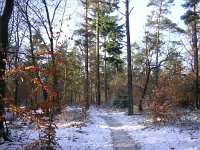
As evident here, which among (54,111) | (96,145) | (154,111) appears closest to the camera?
(54,111)

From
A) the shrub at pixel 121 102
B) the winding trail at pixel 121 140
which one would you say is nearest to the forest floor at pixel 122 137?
the winding trail at pixel 121 140

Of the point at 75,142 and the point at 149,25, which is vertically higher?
the point at 149,25

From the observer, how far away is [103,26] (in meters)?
38.0

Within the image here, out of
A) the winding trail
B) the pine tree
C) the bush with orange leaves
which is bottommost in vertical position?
the winding trail

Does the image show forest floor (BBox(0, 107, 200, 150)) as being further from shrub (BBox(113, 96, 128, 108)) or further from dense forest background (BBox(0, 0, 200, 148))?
shrub (BBox(113, 96, 128, 108))

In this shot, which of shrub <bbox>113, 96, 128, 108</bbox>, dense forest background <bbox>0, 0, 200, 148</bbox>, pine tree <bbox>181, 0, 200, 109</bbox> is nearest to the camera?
dense forest background <bbox>0, 0, 200, 148</bbox>

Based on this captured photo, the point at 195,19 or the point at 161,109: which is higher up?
the point at 195,19

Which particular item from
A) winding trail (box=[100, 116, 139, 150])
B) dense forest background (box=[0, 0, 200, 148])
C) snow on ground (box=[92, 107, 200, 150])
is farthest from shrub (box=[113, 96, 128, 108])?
snow on ground (box=[92, 107, 200, 150])

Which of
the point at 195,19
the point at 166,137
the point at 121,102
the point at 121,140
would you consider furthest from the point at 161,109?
the point at 121,102

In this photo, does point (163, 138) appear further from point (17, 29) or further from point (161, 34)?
point (161, 34)

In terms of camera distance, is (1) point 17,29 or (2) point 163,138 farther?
(1) point 17,29

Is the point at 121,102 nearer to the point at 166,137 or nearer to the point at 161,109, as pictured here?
the point at 161,109

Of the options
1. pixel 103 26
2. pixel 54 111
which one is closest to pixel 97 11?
pixel 103 26

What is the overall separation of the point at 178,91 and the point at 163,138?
52.8 feet
